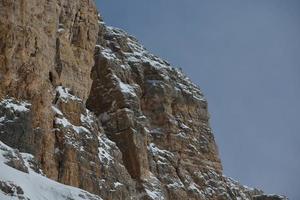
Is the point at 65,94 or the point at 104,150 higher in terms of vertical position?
the point at 65,94

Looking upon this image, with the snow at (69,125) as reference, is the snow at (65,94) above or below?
above

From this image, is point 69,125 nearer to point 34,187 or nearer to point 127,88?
point 34,187

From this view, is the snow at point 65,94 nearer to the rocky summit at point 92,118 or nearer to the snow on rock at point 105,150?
the rocky summit at point 92,118

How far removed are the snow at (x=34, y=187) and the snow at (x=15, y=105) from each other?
783 centimetres

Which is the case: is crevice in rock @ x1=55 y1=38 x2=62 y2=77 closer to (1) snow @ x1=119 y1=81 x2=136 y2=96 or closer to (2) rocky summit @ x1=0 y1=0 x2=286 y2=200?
(2) rocky summit @ x1=0 y1=0 x2=286 y2=200

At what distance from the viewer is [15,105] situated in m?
50.4

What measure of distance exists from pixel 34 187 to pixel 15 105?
13.0m

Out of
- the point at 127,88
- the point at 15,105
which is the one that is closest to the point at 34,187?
the point at 15,105

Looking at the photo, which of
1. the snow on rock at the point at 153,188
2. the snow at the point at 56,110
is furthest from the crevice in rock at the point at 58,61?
the snow on rock at the point at 153,188

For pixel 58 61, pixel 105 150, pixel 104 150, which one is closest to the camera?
pixel 58 61

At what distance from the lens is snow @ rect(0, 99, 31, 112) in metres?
49.7

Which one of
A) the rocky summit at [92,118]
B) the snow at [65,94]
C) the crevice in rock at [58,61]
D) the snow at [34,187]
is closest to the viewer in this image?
the snow at [34,187]

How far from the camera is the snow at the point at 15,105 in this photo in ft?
163

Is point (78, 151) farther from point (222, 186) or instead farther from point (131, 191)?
point (222, 186)
